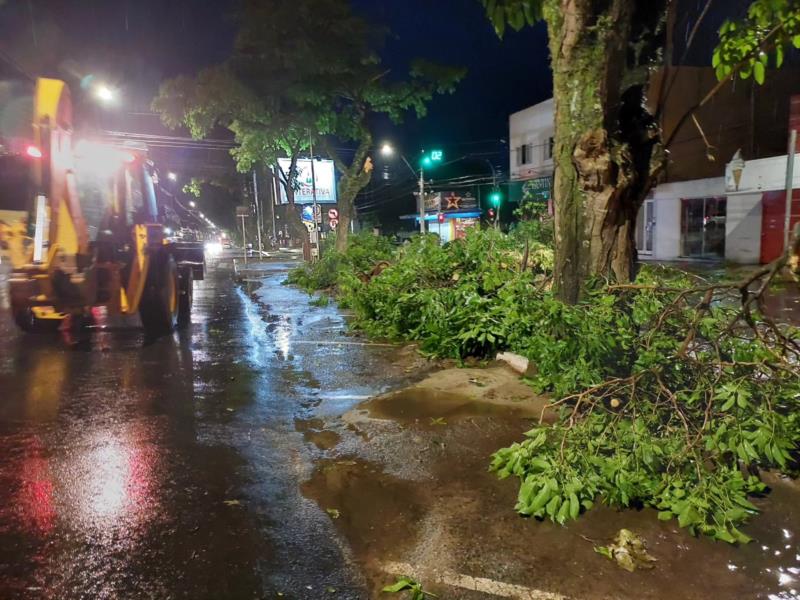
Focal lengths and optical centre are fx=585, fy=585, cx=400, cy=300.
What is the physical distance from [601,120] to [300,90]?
15.9m

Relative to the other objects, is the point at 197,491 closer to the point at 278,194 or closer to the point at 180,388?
the point at 180,388

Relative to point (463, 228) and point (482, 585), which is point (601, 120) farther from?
point (463, 228)

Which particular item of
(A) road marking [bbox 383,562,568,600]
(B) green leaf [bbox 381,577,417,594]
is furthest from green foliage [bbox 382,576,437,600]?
(A) road marking [bbox 383,562,568,600]

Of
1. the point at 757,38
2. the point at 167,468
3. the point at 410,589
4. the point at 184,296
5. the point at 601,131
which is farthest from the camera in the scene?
the point at 184,296

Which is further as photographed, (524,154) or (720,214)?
(524,154)

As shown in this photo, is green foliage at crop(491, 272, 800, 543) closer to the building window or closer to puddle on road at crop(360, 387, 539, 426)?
puddle on road at crop(360, 387, 539, 426)

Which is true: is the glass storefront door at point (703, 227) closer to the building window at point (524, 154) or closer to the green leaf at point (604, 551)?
the building window at point (524, 154)

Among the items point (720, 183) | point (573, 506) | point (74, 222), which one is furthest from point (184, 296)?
point (720, 183)

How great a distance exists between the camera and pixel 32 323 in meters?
10.2

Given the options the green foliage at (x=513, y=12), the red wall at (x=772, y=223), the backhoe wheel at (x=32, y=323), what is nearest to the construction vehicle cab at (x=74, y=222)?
the backhoe wheel at (x=32, y=323)

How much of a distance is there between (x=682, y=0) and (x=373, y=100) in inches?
623

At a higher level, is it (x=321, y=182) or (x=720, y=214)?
(x=321, y=182)

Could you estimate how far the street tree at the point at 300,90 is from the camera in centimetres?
1888

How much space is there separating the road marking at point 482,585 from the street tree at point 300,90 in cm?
1810
